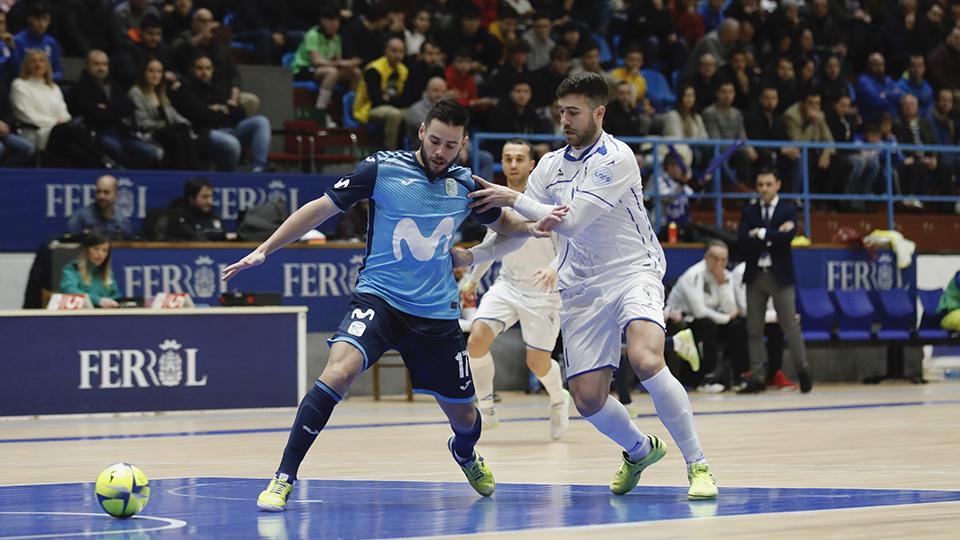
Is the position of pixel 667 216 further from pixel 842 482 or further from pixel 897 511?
pixel 897 511

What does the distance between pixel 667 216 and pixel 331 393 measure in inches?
524

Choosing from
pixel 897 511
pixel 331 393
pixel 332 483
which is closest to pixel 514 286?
pixel 332 483

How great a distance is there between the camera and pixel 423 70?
2036 centimetres

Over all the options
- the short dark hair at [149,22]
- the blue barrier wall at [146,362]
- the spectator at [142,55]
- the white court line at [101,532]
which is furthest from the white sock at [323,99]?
the white court line at [101,532]

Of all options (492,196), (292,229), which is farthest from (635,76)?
(292,229)

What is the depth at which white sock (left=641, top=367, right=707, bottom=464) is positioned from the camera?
25.8ft

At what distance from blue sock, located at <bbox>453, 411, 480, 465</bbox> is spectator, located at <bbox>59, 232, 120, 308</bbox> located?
27.1 ft

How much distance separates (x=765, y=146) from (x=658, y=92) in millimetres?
2267

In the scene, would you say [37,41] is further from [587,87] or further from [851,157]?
[587,87]

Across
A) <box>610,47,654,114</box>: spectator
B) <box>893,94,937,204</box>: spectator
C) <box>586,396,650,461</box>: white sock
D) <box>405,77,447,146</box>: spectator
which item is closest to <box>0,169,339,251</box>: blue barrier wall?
<box>405,77,447,146</box>: spectator

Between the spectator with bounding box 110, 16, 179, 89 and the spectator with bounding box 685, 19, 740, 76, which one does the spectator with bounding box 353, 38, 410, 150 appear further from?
the spectator with bounding box 685, 19, 740, 76

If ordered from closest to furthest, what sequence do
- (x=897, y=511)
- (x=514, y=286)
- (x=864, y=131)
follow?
(x=897, y=511)
(x=514, y=286)
(x=864, y=131)

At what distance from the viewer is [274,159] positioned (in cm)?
1930

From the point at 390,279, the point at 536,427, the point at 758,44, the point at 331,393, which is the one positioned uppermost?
the point at 758,44
